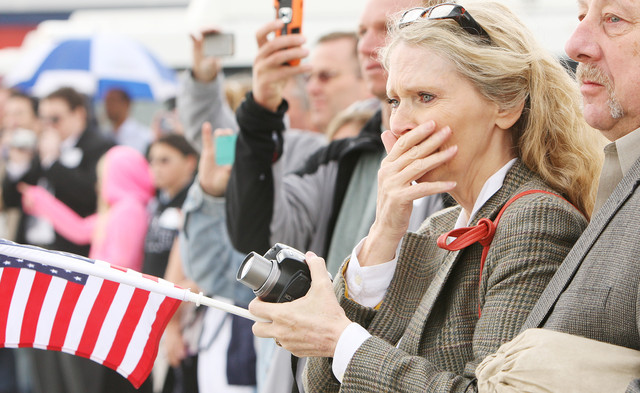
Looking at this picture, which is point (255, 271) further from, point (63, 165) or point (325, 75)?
point (63, 165)

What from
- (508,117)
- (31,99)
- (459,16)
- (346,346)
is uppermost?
(459,16)

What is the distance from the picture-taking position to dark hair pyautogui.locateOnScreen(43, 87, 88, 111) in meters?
7.64

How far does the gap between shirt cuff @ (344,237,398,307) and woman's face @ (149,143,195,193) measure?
3.72 meters

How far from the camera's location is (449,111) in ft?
7.30

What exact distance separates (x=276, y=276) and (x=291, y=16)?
1591 millimetres

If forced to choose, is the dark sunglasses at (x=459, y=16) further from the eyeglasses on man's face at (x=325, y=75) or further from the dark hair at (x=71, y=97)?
the dark hair at (x=71, y=97)

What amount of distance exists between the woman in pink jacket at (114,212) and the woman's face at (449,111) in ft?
13.5

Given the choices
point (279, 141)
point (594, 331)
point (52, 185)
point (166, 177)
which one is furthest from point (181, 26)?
point (594, 331)

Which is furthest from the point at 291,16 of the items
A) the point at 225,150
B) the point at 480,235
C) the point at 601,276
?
the point at 601,276

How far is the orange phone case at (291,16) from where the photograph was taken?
3434mm

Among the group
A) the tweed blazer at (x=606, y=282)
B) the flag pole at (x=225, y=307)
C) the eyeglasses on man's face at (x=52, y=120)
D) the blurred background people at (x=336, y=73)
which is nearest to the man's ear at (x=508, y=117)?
the tweed blazer at (x=606, y=282)

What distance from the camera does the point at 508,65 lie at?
2.23 metres

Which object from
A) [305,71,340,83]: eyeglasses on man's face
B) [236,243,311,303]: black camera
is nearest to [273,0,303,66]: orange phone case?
[236,243,311,303]: black camera

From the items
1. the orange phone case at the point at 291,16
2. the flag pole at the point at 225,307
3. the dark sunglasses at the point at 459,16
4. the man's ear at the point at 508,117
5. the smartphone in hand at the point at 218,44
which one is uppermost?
the dark sunglasses at the point at 459,16
